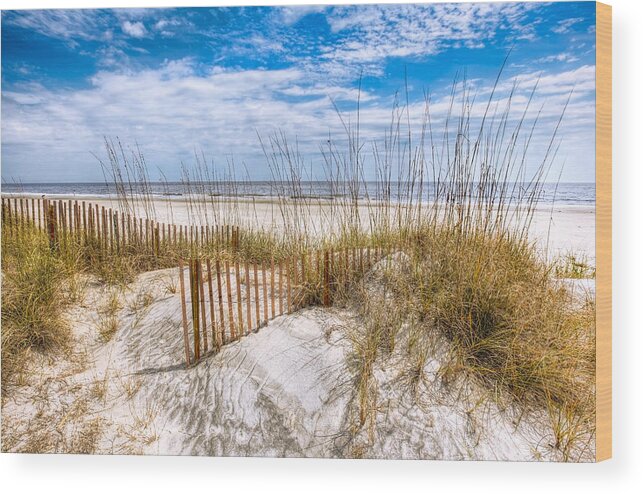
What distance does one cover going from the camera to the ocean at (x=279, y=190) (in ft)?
6.99

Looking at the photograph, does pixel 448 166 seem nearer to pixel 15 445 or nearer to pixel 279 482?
pixel 279 482

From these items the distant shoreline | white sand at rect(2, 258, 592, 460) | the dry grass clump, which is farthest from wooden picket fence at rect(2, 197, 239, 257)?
white sand at rect(2, 258, 592, 460)

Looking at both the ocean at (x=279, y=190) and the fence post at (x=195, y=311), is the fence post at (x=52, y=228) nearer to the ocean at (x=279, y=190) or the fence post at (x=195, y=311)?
the ocean at (x=279, y=190)

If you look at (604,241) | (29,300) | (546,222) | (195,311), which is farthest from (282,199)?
(546,222)

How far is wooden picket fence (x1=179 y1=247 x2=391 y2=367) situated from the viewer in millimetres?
2055

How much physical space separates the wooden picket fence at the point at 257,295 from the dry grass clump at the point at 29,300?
0.75 meters

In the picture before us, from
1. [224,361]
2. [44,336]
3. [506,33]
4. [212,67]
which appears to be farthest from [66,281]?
[506,33]

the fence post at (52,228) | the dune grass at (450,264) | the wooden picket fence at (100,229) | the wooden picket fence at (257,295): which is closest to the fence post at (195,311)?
the wooden picket fence at (257,295)

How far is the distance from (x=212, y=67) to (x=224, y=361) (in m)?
1.61

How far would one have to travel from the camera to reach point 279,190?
2842 mm

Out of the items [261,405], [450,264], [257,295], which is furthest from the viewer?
[450,264]

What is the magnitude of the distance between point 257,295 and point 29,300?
52.2 inches

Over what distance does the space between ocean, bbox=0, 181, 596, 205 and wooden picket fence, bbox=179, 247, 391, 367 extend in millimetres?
381

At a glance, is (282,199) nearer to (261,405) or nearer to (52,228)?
(261,405)
